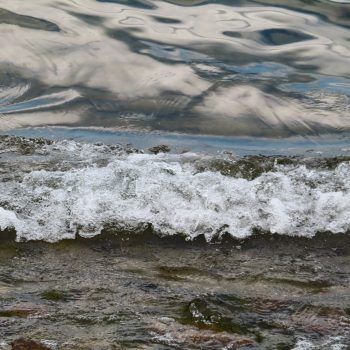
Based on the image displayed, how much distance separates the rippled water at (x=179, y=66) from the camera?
7329 mm

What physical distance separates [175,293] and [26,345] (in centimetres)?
100

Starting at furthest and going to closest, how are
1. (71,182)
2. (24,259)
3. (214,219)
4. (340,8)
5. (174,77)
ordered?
(340,8), (174,77), (71,182), (214,219), (24,259)

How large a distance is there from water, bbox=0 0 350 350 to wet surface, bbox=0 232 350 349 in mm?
13

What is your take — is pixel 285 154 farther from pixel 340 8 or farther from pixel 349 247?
pixel 340 8

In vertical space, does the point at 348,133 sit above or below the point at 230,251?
above

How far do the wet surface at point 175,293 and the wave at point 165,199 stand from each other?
14 centimetres

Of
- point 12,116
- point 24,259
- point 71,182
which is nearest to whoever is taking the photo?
point 24,259

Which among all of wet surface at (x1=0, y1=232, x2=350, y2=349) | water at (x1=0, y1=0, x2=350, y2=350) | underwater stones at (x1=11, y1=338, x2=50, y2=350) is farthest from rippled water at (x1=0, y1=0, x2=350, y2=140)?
underwater stones at (x1=11, y1=338, x2=50, y2=350)

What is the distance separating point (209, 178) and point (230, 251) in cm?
84

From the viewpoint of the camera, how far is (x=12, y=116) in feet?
24.0

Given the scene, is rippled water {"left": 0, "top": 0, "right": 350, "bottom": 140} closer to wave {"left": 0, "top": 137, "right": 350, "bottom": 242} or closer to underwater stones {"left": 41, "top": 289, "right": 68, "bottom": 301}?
wave {"left": 0, "top": 137, "right": 350, "bottom": 242}

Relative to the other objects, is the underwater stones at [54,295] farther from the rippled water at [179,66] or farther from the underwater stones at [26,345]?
the rippled water at [179,66]

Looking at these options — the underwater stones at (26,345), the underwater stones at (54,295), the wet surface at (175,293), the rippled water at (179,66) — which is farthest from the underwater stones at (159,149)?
the underwater stones at (26,345)

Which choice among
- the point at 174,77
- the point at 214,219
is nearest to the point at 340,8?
the point at 174,77
